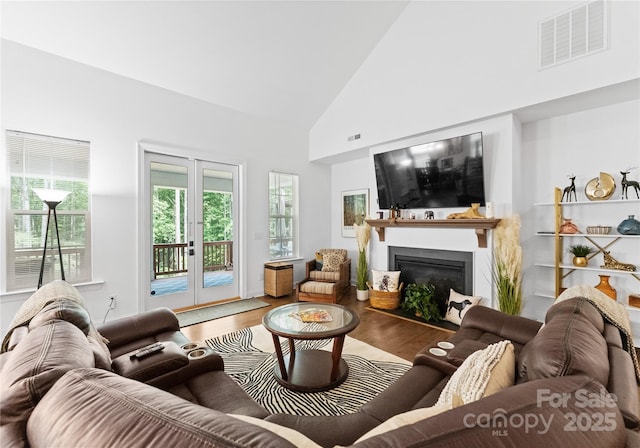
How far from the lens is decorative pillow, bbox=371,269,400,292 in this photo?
4277mm

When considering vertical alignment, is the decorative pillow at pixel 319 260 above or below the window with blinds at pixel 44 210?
below

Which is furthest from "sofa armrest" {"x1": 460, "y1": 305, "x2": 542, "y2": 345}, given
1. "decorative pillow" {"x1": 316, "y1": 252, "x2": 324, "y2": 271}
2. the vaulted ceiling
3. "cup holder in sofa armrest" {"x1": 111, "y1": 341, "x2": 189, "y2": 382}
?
the vaulted ceiling

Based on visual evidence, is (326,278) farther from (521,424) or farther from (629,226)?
(521,424)

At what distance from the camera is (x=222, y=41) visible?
11.9 ft

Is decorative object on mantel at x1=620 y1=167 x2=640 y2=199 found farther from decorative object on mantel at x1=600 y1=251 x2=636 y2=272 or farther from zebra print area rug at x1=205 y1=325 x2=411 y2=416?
zebra print area rug at x1=205 y1=325 x2=411 y2=416

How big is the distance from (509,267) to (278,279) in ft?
11.1

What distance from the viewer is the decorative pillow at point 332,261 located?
5191mm

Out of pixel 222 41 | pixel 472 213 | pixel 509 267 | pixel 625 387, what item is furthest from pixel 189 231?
pixel 625 387

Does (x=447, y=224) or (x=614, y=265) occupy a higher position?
(x=447, y=224)

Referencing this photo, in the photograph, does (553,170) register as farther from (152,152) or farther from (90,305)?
(90,305)

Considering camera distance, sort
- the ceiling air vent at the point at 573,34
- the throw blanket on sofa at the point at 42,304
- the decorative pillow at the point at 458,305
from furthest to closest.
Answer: the decorative pillow at the point at 458,305 < the ceiling air vent at the point at 573,34 < the throw blanket on sofa at the point at 42,304

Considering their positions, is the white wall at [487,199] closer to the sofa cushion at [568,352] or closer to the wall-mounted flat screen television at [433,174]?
the wall-mounted flat screen television at [433,174]

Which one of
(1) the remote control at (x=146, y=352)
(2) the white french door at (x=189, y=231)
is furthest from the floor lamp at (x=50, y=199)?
(1) the remote control at (x=146, y=352)

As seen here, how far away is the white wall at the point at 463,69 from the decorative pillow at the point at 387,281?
2.13m
